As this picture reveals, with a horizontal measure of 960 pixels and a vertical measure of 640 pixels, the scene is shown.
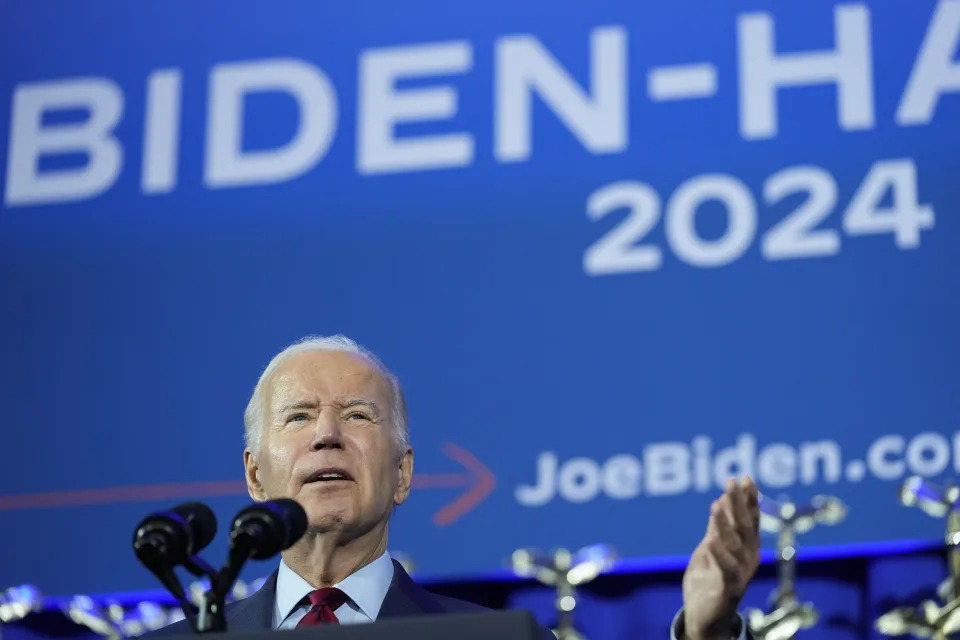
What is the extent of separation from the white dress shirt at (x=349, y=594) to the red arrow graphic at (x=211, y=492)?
173cm

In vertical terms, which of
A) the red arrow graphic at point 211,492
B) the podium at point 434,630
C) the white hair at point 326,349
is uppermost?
the red arrow graphic at point 211,492

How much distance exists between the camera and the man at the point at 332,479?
263cm

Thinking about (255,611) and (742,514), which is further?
(255,611)

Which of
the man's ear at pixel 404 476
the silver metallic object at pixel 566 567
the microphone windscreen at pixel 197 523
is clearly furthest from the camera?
the silver metallic object at pixel 566 567

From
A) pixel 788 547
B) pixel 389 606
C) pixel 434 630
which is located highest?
pixel 788 547

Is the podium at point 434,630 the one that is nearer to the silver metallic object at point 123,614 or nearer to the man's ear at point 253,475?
the man's ear at point 253,475

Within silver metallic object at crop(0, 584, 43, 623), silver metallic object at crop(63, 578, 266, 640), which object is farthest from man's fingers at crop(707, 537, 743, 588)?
silver metallic object at crop(0, 584, 43, 623)

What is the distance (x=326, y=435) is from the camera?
2.71m

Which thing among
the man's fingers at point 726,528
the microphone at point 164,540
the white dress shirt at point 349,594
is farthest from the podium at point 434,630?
the white dress shirt at point 349,594

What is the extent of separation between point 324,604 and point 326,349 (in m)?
0.44

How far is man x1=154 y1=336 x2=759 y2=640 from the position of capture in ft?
8.64

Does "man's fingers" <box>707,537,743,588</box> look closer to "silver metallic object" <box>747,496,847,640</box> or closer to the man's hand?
the man's hand

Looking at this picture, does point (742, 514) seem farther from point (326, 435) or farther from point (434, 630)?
point (326, 435)

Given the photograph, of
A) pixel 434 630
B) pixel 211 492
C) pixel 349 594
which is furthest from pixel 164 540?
pixel 211 492
